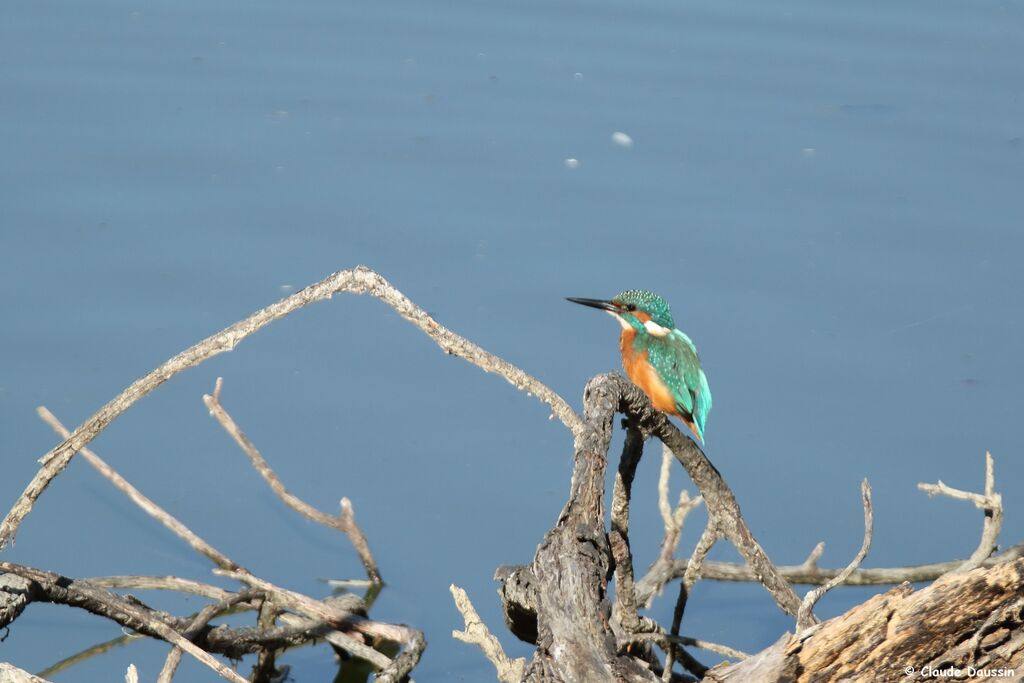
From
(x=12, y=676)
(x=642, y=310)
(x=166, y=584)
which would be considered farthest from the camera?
(x=642, y=310)

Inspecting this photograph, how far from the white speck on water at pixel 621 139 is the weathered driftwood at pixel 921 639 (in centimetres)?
353

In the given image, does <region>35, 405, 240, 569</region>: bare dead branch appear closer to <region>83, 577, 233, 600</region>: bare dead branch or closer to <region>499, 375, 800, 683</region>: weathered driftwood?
<region>83, 577, 233, 600</region>: bare dead branch

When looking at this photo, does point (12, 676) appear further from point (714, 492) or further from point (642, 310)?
point (642, 310)

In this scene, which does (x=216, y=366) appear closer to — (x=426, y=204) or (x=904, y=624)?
(x=426, y=204)

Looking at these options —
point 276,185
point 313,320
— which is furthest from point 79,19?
point 313,320

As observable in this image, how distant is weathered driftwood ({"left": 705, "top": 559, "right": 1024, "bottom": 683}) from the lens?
184 cm

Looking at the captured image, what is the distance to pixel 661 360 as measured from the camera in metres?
3.18

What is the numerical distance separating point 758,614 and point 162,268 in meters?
2.28

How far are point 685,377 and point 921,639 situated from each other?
1.37 metres

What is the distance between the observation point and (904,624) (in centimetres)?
186

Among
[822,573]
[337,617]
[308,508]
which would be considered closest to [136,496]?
[308,508]

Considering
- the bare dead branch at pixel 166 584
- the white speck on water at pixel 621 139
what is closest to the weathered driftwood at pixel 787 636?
the bare dead branch at pixel 166 584

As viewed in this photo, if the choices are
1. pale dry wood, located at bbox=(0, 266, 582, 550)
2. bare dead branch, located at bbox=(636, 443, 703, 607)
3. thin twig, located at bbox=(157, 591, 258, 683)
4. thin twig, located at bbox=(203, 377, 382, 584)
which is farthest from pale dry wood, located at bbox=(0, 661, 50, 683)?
bare dead branch, located at bbox=(636, 443, 703, 607)

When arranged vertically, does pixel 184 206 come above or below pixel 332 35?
below
